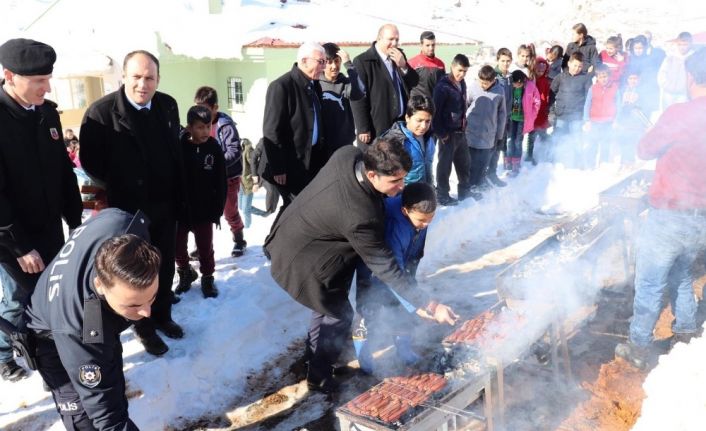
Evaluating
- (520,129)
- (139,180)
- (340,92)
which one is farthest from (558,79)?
(139,180)

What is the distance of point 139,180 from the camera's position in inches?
159

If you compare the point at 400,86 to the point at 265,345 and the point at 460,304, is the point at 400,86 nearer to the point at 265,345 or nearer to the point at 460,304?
the point at 460,304

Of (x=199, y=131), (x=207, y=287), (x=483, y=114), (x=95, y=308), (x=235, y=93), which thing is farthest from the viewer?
(x=235, y=93)

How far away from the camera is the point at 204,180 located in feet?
15.7

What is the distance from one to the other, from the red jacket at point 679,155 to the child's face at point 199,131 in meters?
3.44

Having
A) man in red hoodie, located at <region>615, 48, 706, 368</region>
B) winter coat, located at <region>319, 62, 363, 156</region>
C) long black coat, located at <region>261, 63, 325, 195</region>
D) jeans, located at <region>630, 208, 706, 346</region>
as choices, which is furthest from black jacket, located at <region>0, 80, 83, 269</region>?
jeans, located at <region>630, 208, 706, 346</region>

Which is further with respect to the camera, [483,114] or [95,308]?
[483,114]

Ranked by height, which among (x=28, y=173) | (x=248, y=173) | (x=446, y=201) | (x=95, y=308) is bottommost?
(x=446, y=201)

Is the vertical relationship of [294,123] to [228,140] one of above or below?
above

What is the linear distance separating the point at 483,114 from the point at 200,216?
472cm

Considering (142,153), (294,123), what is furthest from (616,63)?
(142,153)

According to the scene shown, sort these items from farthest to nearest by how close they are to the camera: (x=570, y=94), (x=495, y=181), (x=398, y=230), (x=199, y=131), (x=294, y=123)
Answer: (x=570, y=94)
(x=495, y=181)
(x=294, y=123)
(x=199, y=131)
(x=398, y=230)

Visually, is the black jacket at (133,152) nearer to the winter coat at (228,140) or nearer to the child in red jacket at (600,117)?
the winter coat at (228,140)

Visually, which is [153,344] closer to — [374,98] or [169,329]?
[169,329]
